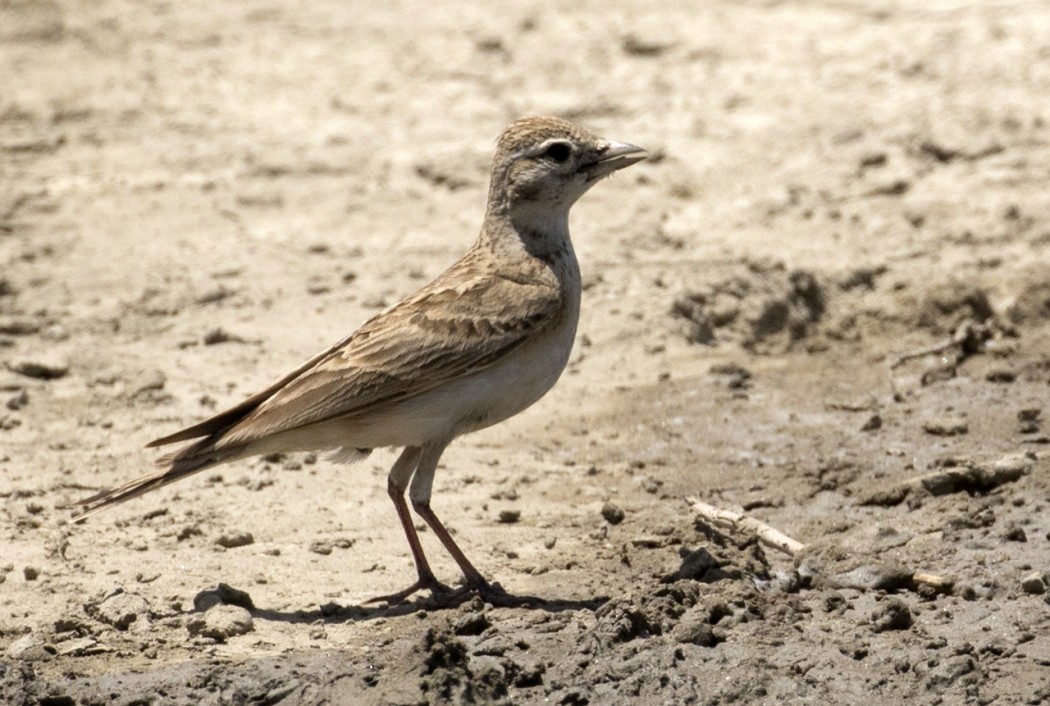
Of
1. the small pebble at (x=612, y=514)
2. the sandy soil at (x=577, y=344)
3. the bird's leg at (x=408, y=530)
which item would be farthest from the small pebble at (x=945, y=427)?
the bird's leg at (x=408, y=530)

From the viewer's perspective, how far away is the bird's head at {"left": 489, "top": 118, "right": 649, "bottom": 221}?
7.44 metres

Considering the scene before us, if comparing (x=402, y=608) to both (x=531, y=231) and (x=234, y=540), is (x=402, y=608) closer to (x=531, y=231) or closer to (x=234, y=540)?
(x=234, y=540)

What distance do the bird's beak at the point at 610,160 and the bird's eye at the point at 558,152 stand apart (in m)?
0.10

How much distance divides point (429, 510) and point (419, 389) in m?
0.49

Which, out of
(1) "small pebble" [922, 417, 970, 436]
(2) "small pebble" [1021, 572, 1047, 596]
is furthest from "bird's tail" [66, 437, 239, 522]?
Answer: (1) "small pebble" [922, 417, 970, 436]

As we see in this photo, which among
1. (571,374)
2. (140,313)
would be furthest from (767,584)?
(140,313)

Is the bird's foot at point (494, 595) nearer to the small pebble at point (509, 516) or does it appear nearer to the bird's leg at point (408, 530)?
the bird's leg at point (408, 530)

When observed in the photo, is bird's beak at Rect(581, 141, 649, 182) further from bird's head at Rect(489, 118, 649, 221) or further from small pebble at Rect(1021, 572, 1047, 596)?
small pebble at Rect(1021, 572, 1047, 596)

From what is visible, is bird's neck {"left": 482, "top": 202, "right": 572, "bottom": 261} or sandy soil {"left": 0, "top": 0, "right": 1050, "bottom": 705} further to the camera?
bird's neck {"left": 482, "top": 202, "right": 572, "bottom": 261}

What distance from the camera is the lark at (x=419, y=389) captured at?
682 centimetres

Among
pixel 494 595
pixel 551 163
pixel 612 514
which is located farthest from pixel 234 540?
pixel 551 163

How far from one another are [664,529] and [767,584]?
0.69 metres

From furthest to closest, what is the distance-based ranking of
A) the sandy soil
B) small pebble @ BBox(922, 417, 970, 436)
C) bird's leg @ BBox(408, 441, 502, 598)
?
small pebble @ BBox(922, 417, 970, 436)
bird's leg @ BBox(408, 441, 502, 598)
the sandy soil

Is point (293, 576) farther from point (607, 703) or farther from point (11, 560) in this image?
point (607, 703)
